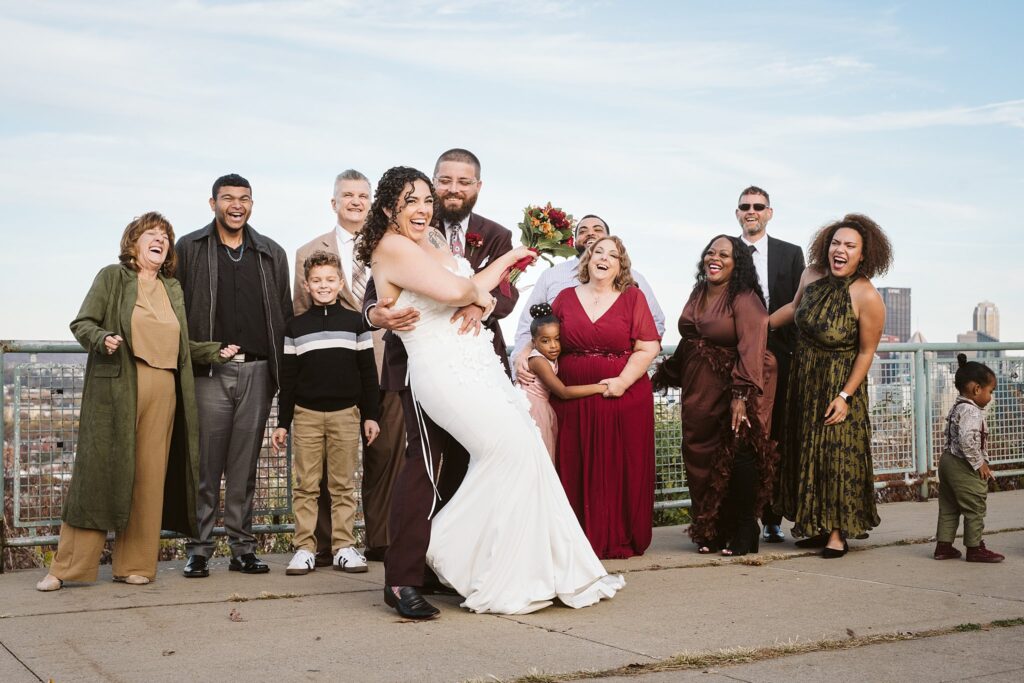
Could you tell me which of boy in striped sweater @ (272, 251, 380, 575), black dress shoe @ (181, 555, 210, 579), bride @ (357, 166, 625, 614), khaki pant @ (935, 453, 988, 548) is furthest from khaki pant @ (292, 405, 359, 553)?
khaki pant @ (935, 453, 988, 548)

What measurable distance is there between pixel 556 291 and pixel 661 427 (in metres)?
1.84

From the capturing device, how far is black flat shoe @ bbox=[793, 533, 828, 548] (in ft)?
24.9

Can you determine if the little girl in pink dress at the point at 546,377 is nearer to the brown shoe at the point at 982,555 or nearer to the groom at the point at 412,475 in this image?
the groom at the point at 412,475

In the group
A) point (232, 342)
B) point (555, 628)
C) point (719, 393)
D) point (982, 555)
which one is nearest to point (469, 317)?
point (555, 628)

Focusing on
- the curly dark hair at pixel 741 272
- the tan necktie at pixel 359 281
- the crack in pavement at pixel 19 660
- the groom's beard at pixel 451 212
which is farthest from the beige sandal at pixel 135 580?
the curly dark hair at pixel 741 272

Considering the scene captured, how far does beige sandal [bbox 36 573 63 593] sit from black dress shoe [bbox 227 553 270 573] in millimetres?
1049

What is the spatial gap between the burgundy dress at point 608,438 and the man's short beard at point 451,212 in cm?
111

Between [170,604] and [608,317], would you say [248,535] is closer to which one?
[170,604]

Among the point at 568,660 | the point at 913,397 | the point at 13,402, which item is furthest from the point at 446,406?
the point at 913,397

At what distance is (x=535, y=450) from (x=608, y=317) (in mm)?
1990

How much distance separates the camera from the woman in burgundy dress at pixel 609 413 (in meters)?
7.21

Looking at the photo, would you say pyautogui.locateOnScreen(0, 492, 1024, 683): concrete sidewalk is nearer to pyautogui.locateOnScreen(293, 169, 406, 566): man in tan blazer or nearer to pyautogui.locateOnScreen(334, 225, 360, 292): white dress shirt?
pyautogui.locateOnScreen(293, 169, 406, 566): man in tan blazer

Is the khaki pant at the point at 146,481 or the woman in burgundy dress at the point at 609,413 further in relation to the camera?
the woman in burgundy dress at the point at 609,413

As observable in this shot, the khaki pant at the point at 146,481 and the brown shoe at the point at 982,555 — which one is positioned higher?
the khaki pant at the point at 146,481
